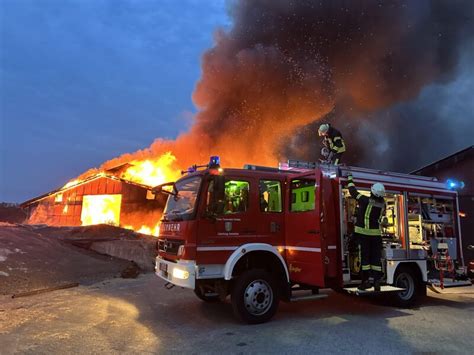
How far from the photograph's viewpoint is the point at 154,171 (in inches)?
909

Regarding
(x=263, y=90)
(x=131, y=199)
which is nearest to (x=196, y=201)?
(x=263, y=90)

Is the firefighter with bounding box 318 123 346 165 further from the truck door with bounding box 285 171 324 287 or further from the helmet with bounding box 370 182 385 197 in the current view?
the truck door with bounding box 285 171 324 287

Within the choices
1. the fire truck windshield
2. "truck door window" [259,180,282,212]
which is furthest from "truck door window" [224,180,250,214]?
the fire truck windshield

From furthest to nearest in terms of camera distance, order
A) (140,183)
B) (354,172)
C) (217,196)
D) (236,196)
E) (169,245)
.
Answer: (140,183) → (354,172) → (169,245) → (236,196) → (217,196)

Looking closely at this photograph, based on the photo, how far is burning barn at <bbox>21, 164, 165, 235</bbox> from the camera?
875 inches

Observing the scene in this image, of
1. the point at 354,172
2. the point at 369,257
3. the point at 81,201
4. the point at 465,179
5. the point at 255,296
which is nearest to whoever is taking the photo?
the point at 255,296

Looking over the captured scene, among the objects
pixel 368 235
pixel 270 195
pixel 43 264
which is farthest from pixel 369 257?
pixel 43 264

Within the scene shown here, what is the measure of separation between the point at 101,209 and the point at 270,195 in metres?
19.4

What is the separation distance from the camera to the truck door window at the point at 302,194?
21.1ft

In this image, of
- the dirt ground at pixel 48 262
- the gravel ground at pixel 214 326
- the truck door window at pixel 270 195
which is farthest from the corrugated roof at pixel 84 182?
the truck door window at pixel 270 195

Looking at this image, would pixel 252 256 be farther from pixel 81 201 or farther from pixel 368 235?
pixel 81 201

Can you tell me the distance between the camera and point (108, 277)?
11031 mm

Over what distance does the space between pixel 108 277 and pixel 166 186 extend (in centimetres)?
544

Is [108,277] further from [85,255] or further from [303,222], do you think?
[303,222]
